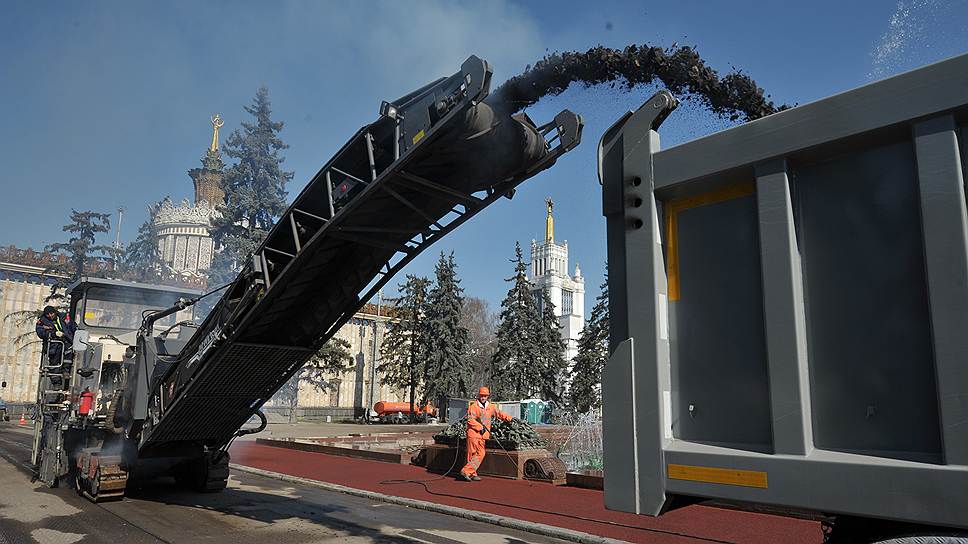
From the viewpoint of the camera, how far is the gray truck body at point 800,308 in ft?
8.05

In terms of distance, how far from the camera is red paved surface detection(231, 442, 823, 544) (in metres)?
7.56

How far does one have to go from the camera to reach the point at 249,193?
38469mm

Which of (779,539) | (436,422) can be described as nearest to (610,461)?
(779,539)

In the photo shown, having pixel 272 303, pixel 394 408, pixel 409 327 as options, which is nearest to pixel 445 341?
pixel 409 327

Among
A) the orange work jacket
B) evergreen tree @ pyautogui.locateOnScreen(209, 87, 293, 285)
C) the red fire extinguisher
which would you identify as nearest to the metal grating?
the red fire extinguisher

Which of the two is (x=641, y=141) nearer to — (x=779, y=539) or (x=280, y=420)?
(x=779, y=539)

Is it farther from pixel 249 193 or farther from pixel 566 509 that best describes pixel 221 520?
pixel 249 193

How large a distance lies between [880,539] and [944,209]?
4.31 ft

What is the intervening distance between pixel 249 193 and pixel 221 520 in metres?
32.8

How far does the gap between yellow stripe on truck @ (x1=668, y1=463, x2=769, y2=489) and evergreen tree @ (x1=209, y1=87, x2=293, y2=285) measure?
1311 inches

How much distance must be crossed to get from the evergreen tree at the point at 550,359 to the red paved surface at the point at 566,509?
91.9 ft

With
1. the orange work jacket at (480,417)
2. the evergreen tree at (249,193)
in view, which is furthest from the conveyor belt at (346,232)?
the evergreen tree at (249,193)

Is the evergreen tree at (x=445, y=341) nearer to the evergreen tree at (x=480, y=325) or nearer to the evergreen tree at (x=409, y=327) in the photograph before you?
the evergreen tree at (x=409, y=327)

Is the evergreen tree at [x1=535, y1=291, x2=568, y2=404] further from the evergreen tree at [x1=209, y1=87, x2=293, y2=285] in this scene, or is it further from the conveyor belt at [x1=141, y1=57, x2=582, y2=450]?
the conveyor belt at [x1=141, y1=57, x2=582, y2=450]
